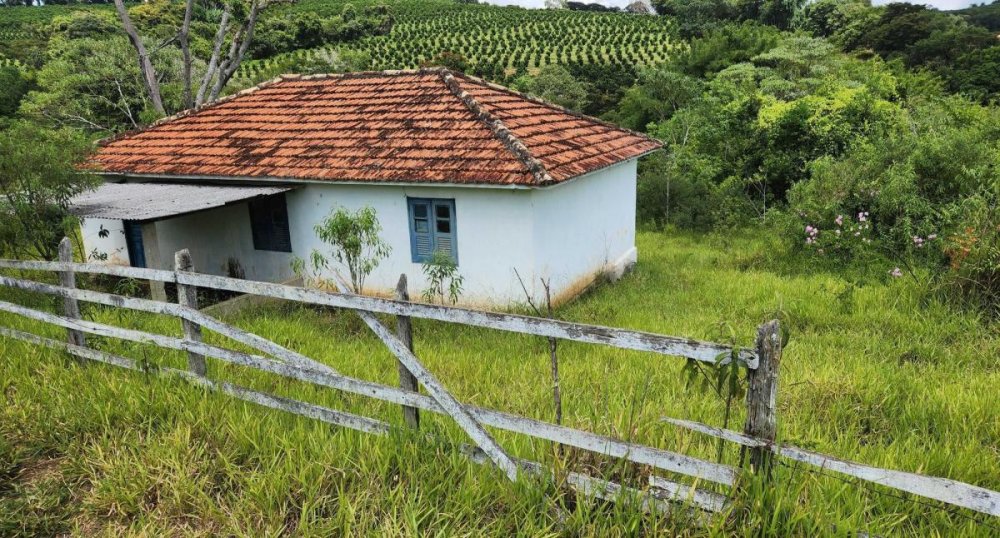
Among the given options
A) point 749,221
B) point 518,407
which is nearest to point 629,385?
point 518,407

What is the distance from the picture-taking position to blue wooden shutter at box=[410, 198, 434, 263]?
33.0 feet

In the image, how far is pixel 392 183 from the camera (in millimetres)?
9492

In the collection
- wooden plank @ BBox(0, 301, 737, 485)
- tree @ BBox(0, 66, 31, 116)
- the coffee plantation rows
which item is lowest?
wooden plank @ BBox(0, 301, 737, 485)

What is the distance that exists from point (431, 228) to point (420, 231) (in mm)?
238

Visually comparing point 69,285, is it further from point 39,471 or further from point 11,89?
point 11,89

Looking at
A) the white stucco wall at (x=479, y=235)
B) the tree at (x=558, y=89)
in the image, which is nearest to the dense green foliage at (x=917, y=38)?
the tree at (x=558, y=89)

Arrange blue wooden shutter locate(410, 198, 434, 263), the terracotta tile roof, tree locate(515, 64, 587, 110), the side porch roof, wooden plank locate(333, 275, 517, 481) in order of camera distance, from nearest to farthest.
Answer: wooden plank locate(333, 275, 517, 481) < the side porch roof < the terracotta tile roof < blue wooden shutter locate(410, 198, 434, 263) < tree locate(515, 64, 587, 110)

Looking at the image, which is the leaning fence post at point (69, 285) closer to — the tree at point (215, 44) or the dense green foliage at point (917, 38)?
the tree at point (215, 44)

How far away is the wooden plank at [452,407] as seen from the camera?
3309mm

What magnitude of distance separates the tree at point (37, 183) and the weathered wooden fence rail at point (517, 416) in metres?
3.92

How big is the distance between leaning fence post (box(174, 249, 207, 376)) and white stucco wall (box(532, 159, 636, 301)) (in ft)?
18.0

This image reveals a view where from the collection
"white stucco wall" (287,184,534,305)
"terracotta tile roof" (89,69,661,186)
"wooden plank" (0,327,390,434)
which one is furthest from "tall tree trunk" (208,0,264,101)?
"wooden plank" (0,327,390,434)

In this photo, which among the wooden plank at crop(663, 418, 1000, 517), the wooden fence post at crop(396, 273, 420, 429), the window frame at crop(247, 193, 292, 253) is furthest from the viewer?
the window frame at crop(247, 193, 292, 253)

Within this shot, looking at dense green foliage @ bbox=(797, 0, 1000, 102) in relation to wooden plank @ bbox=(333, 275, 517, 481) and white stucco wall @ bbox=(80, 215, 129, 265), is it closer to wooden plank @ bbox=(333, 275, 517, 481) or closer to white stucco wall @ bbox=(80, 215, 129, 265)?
wooden plank @ bbox=(333, 275, 517, 481)
